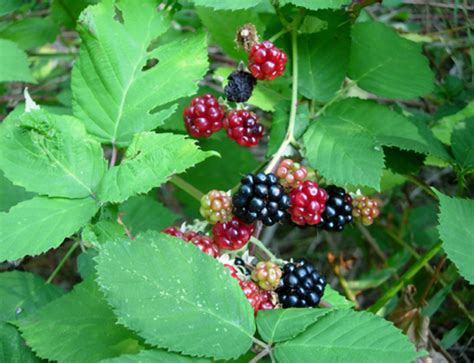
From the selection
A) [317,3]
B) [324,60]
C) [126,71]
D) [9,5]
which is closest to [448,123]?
[324,60]

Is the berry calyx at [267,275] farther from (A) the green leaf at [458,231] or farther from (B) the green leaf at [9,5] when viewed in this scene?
(B) the green leaf at [9,5]

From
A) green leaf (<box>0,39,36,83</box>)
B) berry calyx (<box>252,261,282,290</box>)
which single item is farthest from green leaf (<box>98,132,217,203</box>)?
green leaf (<box>0,39,36,83</box>)

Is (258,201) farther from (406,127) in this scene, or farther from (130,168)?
(406,127)

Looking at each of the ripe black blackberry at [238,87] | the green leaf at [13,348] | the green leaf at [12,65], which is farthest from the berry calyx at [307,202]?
the green leaf at [12,65]

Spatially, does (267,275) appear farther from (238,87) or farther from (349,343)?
(238,87)

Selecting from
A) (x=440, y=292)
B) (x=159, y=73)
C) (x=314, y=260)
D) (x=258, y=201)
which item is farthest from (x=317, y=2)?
(x=314, y=260)

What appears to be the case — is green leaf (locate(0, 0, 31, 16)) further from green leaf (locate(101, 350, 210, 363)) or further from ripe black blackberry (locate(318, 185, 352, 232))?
green leaf (locate(101, 350, 210, 363))
